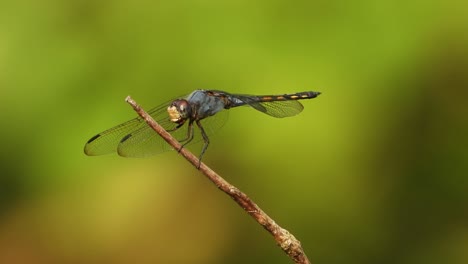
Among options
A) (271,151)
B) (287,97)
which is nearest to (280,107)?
(287,97)

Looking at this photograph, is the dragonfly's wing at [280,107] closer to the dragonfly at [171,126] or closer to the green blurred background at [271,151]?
the dragonfly at [171,126]

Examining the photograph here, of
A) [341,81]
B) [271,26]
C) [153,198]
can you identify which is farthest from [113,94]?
[341,81]

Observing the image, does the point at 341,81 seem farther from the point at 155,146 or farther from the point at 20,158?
the point at 20,158

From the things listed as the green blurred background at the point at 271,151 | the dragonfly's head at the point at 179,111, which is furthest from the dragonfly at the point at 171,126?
the green blurred background at the point at 271,151

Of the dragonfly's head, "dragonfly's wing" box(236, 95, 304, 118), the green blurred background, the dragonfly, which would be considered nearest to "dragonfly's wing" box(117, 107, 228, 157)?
the dragonfly

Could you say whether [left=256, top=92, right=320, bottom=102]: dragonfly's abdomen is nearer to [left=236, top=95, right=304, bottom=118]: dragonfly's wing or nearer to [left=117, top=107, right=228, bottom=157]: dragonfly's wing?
[left=236, top=95, right=304, bottom=118]: dragonfly's wing

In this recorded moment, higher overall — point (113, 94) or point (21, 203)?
point (113, 94)
